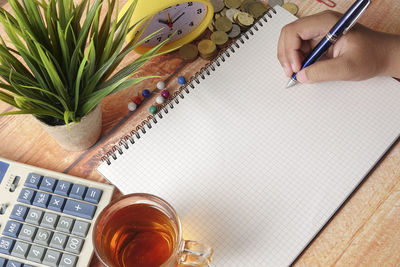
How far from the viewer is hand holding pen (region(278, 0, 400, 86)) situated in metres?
0.66

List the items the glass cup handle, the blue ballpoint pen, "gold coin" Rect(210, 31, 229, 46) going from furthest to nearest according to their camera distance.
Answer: "gold coin" Rect(210, 31, 229, 46) → the blue ballpoint pen → the glass cup handle

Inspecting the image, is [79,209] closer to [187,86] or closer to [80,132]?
[80,132]

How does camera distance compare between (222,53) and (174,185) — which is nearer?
(174,185)

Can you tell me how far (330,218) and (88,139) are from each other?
1.25ft

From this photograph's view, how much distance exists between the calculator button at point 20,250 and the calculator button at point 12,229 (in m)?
0.02

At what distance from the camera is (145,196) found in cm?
52

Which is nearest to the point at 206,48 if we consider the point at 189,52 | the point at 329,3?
the point at 189,52

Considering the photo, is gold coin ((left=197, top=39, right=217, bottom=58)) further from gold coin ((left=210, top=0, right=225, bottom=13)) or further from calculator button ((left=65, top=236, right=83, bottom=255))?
calculator button ((left=65, top=236, right=83, bottom=255))

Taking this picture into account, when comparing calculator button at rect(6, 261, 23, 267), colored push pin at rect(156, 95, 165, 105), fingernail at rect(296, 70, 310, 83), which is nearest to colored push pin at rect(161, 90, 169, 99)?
colored push pin at rect(156, 95, 165, 105)

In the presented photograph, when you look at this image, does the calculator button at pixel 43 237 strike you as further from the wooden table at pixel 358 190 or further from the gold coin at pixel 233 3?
the gold coin at pixel 233 3

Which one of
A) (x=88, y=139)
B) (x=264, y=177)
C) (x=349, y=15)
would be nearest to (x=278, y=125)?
(x=264, y=177)

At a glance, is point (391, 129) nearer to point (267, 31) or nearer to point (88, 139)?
point (267, 31)

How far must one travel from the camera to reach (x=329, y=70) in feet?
2.15

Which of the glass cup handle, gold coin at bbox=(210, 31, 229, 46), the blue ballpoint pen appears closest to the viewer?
the glass cup handle
